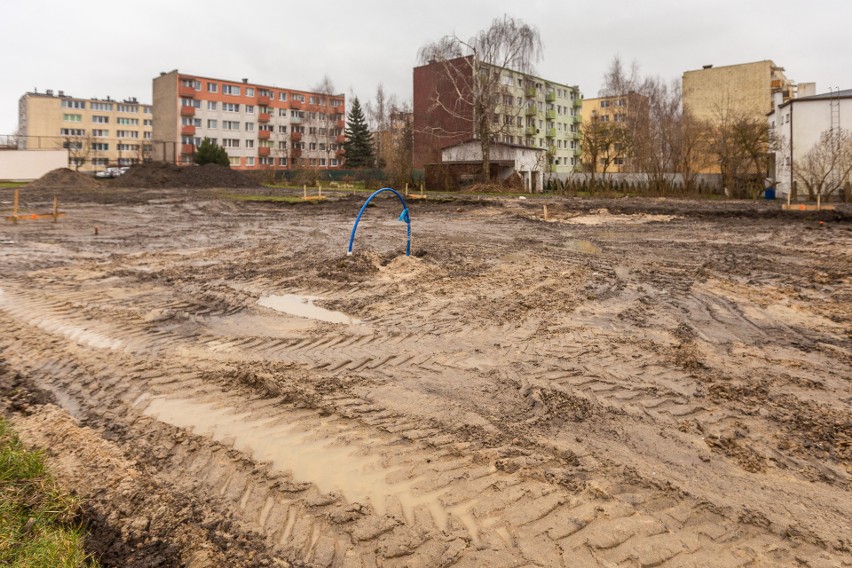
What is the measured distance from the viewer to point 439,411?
4.84 metres

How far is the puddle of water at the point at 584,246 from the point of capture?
15.3 meters

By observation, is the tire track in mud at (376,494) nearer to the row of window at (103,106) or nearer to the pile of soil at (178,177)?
the pile of soil at (178,177)

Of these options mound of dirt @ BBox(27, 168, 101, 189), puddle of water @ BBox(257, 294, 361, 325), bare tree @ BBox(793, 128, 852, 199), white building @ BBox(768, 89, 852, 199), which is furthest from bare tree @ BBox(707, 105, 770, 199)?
mound of dirt @ BBox(27, 168, 101, 189)

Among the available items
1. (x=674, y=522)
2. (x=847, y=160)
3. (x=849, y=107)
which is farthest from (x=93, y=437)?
(x=849, y=107)

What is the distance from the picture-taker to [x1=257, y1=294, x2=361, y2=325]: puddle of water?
8109mm

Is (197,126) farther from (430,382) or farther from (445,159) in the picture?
(430,382)

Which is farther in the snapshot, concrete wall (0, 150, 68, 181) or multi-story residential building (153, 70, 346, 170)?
multi-story residential building (153, 70, 346, 170)

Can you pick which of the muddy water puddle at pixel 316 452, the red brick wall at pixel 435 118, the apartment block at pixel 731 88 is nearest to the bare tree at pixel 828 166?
the apartment block at pixel 731 88

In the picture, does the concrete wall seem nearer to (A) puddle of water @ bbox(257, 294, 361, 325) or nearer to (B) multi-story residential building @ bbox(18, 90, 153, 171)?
(B) multi-story residential building @ bbox(18, 90, 153, 171)

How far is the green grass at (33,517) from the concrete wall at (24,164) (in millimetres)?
66224

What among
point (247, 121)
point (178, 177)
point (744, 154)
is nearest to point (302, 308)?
point (744, 154)

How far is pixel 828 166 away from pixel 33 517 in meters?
42.3

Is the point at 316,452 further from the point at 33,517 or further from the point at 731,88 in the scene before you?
the point at 731,88

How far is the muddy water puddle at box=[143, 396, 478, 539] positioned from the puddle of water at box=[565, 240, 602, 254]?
467 inches
